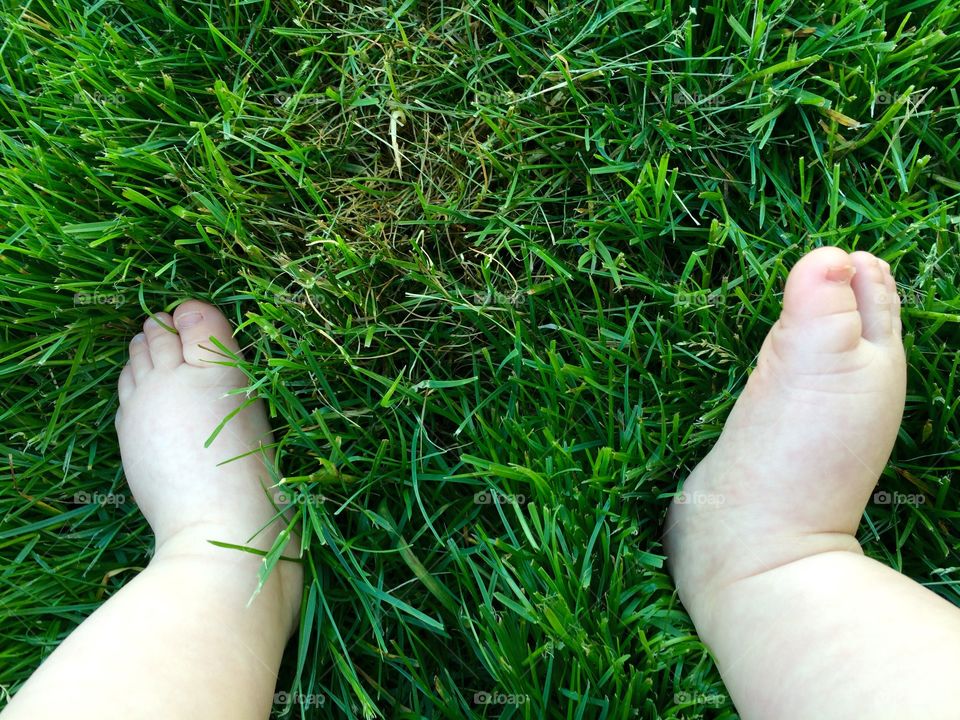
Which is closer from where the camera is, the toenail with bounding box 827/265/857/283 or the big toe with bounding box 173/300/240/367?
the toenail with bounding box 827/265/857/283

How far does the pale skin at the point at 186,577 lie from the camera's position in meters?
1.11

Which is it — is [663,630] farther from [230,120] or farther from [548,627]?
[230,120]

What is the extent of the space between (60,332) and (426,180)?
0.79 meters

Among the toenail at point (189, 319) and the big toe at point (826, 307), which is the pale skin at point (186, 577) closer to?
the toenail at point (189, 319)

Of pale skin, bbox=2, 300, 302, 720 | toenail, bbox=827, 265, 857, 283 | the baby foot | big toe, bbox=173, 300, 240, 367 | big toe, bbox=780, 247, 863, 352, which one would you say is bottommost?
pale skin, bbox=2, 300, 302, 720

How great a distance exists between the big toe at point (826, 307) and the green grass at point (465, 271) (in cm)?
11

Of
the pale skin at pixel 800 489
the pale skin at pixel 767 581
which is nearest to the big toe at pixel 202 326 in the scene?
the pale skin at pixel 767 581

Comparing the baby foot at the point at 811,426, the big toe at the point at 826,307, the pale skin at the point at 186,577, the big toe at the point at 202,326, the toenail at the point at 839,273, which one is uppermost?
the toenail at the point at 839,273

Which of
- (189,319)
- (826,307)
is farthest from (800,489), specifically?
(189,319)

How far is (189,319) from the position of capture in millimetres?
1473

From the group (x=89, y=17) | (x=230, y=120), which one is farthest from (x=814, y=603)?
(x=89, y=17)

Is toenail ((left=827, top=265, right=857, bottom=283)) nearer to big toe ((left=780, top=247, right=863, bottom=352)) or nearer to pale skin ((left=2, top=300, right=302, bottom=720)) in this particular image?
big toe ((left=780, top=247, right=863, bottom=352))

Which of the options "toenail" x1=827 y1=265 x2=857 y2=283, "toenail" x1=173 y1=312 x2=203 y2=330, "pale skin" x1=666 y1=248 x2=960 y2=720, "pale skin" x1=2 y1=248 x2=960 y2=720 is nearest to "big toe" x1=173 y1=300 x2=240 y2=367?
"toenail" x1=173 y1=312 x2=203 y2=330

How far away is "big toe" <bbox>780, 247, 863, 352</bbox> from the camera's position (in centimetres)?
117
